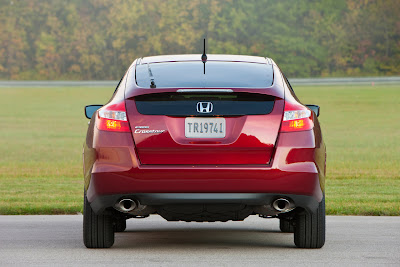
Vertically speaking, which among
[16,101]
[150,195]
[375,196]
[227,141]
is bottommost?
[16,101]

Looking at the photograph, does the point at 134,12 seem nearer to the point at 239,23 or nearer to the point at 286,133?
the point at 239,23

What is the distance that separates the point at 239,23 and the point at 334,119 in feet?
109

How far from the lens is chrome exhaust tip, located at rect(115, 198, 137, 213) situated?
22.3 feet

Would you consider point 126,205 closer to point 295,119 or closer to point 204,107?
point 204,107

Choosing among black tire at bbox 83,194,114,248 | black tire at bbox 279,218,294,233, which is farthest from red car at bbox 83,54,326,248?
black tire at bbox 279,218,294,233

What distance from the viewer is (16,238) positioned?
8.18 meters

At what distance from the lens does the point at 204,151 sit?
6.56 metres

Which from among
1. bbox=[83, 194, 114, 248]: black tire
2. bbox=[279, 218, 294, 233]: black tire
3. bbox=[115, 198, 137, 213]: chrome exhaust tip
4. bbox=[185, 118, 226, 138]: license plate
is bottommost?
bbox=[279, 218, 294, 233]: black tire

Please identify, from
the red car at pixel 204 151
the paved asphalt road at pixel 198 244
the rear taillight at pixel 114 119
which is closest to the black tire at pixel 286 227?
the paved asphalt road at pixel 198 244

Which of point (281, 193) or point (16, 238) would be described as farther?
point (16, 238)

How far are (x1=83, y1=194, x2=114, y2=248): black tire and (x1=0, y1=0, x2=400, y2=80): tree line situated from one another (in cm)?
6571

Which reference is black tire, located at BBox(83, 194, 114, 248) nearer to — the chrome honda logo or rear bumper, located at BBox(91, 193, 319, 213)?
rear bumper, located at BBox(91, 193, 319, 213)

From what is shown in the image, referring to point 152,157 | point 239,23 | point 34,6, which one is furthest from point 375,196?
point 34,6

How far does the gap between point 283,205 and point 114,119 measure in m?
1.49
